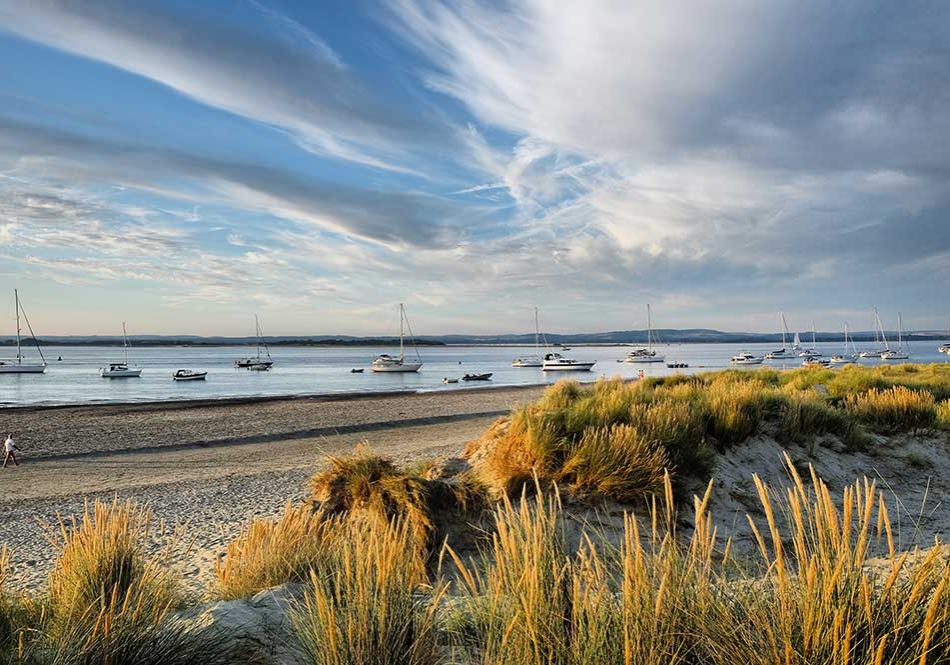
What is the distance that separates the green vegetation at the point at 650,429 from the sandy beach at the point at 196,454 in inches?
87.8

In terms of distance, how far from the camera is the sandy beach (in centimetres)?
1101

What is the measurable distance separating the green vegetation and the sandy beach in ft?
7.32

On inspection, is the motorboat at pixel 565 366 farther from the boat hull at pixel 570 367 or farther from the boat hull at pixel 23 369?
the boat hull at pixel 23 369

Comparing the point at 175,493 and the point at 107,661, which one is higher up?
the point at 107,661

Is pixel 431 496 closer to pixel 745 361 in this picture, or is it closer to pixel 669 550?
pixel 669 550

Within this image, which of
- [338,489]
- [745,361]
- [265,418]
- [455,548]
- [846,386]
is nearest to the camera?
[455,548]

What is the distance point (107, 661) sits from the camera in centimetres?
302

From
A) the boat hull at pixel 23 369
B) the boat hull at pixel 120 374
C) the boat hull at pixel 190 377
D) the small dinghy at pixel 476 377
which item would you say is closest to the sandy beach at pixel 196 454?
the small dinghy at pixel 476 377

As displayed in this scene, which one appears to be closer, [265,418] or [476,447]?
[476,447]

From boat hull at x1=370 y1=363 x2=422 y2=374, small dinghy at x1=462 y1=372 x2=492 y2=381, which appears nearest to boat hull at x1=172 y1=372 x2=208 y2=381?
boat hull at x1=370 y1=363 x2=422 y2=374

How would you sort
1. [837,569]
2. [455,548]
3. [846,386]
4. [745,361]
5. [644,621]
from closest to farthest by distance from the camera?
[837,569], [644,621], [455,548], [846,386], [745,361]

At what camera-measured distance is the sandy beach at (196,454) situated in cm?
1101

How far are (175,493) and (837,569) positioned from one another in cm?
1514

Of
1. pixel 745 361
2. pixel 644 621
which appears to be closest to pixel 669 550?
pixel 644 621
